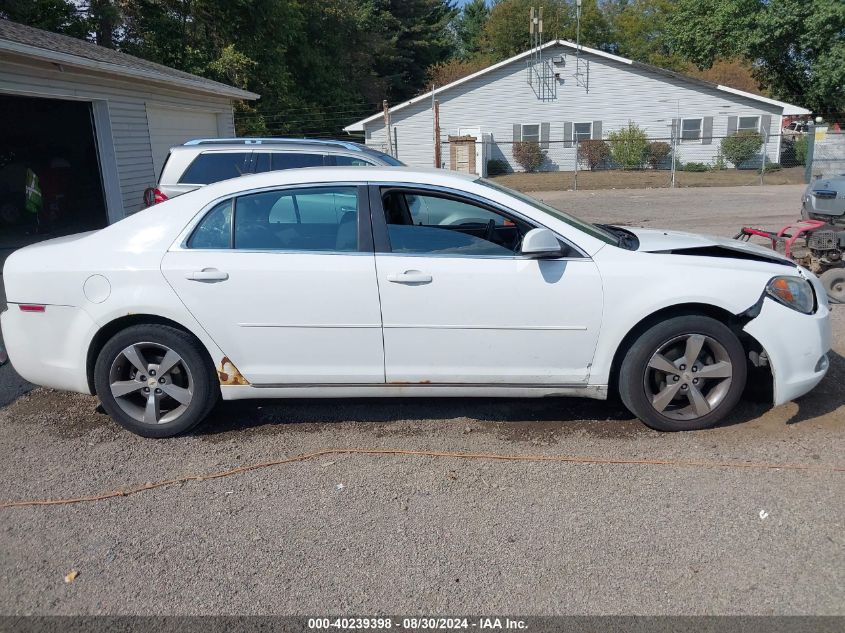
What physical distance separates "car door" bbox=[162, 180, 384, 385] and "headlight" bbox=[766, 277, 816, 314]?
90.9 inches

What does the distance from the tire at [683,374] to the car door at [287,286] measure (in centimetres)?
153

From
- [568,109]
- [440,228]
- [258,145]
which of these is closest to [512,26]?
[568,109]

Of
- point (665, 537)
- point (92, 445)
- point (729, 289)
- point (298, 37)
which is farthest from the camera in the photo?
point (298, 37)

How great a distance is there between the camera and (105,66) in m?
11.8

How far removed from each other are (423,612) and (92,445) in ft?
8.51

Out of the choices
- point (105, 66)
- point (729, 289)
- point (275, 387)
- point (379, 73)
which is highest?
point (379, 73)

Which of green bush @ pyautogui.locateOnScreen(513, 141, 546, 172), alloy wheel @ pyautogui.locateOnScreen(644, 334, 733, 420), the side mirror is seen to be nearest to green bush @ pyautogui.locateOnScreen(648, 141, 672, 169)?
green bush @ pyautogui.locateOnScreen(513, 141, 546, 172)

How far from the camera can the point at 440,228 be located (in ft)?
14.6

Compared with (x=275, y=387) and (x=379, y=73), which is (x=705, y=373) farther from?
(x=379, y=73)

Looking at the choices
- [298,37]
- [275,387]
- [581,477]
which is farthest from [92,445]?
[298,37]

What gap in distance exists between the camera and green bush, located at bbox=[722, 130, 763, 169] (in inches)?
1260

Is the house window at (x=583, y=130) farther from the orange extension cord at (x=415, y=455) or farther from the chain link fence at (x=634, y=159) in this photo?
the orange extension cord at (x=415, y=455)

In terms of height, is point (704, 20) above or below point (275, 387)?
above

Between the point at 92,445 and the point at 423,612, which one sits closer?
the point at 423,612
